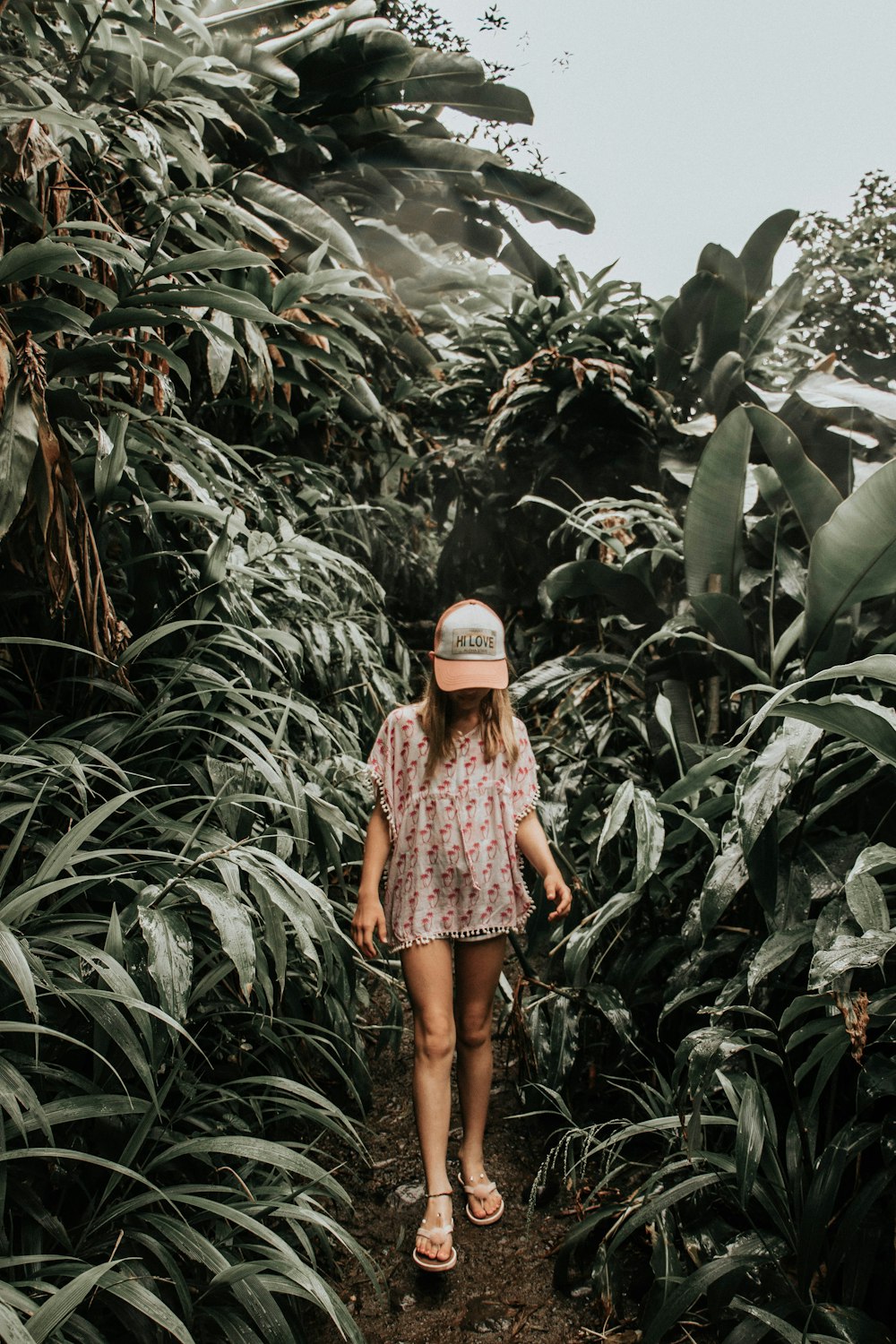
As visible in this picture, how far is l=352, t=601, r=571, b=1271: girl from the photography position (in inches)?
70.1

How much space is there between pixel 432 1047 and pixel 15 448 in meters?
1.35

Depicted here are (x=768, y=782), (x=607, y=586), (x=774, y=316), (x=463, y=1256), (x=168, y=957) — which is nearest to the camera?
(x=168, y=957)

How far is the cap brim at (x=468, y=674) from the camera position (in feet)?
5.84

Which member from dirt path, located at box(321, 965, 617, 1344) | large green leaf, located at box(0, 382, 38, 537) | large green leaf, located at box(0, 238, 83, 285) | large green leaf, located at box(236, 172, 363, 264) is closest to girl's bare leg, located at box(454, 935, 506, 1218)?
dirt path, located at box(321, 965, 617, 1344)

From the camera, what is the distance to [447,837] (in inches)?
71.3

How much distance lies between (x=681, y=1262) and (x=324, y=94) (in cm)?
505

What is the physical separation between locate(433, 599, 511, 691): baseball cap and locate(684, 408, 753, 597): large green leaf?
0.71m

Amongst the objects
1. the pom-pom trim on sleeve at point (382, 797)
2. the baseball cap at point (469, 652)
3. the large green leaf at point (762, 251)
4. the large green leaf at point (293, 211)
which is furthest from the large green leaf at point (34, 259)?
the large green leaf at point (762, 251)

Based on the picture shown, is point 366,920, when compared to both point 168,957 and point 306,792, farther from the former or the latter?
point 168,957

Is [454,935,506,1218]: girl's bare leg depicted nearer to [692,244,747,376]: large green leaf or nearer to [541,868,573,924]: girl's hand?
[541,868,573,924]: girl's hand

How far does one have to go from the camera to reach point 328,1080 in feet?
7.06

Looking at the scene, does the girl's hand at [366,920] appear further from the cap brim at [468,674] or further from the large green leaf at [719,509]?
the large green leaf at [719,509]

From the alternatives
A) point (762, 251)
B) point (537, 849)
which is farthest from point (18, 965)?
point (762, 251)

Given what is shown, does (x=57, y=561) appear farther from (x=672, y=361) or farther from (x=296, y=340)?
(x=672, y=361)
